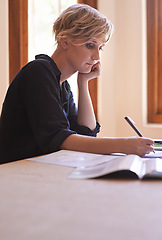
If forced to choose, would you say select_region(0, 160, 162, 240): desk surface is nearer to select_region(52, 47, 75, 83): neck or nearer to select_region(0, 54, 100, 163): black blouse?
select_region(0, 54, 100, 163): black blouse

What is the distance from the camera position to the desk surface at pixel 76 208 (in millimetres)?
444

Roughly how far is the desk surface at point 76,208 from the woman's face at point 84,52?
0.76 m

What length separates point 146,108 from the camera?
289 centimetres

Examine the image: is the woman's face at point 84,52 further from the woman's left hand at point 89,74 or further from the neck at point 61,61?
the woman's left hand at point 89,74

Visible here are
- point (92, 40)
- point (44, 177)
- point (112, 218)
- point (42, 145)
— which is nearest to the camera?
point (112, 218)

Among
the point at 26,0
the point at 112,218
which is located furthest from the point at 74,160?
the point at 26,0

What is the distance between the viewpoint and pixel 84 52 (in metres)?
1.43

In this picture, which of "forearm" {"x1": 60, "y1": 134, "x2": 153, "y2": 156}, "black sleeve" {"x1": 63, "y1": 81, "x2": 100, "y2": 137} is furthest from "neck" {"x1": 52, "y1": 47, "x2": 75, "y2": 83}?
"forearm" {"x1": 60, "y1": 134, "x2": 153, "y2": 156}

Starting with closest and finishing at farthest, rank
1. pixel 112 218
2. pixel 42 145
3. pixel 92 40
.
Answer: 1. pixel 112 218
2. pixel 42 145
3. pixel 92 40

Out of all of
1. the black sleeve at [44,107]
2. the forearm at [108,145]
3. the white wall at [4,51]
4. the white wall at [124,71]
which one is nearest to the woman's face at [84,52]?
the black sleeve at [44,107]

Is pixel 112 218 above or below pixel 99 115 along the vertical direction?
above

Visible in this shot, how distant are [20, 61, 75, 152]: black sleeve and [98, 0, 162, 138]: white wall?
160 centimetres

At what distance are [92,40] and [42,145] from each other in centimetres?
50

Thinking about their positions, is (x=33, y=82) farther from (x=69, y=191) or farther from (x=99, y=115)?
(x=99, y=115)
